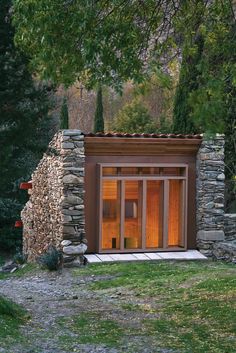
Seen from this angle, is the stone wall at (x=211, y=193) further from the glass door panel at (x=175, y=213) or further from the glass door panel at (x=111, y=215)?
the glass door panel at (x=111, y=215)

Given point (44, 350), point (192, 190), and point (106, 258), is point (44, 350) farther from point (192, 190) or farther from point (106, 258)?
point (192, 190)

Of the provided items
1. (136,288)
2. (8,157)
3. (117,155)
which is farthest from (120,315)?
(117,155)

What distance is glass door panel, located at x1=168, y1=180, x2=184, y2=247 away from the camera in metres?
14.1

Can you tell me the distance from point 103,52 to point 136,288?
14.6 feet

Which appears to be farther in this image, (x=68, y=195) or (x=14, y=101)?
(x=68, y=195)

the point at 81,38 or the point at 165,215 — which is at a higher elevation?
the point at 81,38

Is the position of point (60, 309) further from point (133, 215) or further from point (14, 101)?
point (133, 215)

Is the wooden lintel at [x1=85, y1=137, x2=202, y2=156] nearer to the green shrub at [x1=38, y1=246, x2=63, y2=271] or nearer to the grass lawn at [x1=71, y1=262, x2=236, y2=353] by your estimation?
the green shrub at [x1=38, y1=246, x2=63, y2=271]

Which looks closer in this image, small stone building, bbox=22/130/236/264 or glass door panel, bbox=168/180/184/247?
small stone building, bbox=22/130/236/264

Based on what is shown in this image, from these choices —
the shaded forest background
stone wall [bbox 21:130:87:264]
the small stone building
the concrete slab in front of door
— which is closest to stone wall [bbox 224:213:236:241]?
the small stone building

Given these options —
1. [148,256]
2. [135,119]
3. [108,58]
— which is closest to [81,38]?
[108,58]

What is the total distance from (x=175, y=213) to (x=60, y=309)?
6.26 metres

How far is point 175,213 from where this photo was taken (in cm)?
1426

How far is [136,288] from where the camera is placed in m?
10.2
